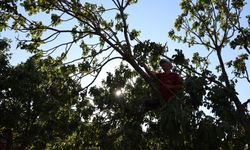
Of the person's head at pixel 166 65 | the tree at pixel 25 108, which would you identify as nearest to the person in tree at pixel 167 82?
the person's head at pixel 166 65

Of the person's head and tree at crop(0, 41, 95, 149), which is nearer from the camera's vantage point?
Result: the person's head

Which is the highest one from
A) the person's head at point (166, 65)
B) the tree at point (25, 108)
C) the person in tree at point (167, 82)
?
the tree at point (25, 108)

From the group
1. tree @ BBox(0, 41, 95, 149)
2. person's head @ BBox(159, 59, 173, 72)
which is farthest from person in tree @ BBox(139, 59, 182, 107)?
tree @ BBox(0, 41, 95, 149)

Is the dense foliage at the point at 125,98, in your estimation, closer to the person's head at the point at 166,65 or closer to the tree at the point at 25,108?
the person's head at the point at 166,65

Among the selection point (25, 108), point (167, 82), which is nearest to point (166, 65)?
point (167, 82)

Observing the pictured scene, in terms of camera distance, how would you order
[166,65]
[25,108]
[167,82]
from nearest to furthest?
[167,82] → [166,65] → [25,108]

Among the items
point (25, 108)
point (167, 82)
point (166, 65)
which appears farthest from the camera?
point (25, 108)

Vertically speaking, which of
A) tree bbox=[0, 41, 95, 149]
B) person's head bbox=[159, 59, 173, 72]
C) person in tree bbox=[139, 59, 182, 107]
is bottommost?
person in tree bbox=[139, 59, 182, 107]

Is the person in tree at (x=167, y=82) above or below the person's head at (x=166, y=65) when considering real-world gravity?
below

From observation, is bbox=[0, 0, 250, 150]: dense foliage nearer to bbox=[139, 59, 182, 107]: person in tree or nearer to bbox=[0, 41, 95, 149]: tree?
bbox=[139, 59, 182, 107]: person in tree

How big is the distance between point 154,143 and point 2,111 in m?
15.4

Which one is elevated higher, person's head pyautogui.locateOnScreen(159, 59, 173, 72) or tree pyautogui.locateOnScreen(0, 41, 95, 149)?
tree pyautogui.locateOnScreen(0, 41, 95, 149)

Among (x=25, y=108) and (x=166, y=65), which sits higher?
(x=25, y=108)

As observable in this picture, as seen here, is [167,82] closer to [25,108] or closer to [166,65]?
[166,65]
